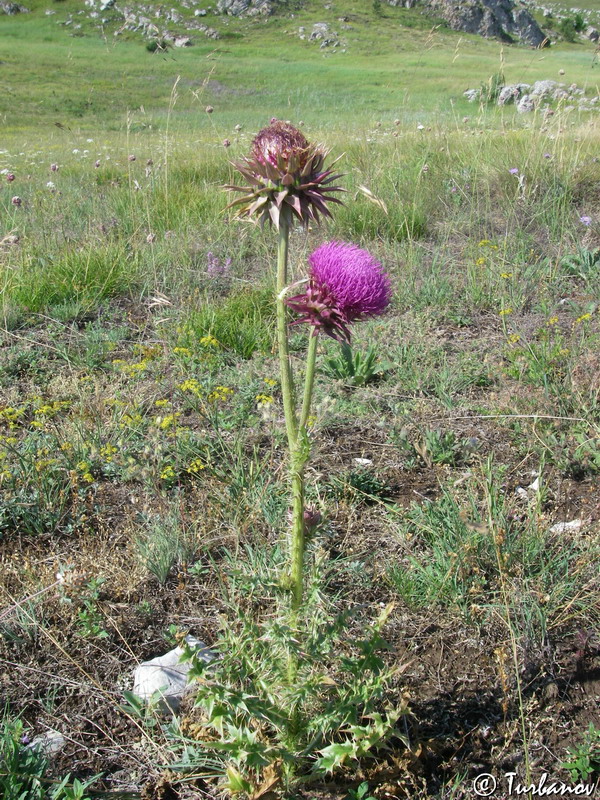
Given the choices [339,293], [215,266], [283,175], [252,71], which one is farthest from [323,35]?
[339,293]

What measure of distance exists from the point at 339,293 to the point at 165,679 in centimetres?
132

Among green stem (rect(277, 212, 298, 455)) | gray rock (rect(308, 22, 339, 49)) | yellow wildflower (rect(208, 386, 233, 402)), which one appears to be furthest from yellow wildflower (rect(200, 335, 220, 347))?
gray rock (rect(308, 22, 339, 49))

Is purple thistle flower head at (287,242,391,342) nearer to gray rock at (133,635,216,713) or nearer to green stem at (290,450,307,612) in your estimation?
green stem at (290,450,307,612)

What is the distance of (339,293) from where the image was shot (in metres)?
1.66

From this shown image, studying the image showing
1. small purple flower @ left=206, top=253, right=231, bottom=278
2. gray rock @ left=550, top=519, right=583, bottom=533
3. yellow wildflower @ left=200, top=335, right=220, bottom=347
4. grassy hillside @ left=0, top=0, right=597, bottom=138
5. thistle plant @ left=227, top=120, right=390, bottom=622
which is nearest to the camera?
thistle plant @ left=227, top=120, right=390, bottom=622

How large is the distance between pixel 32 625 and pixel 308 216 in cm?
166

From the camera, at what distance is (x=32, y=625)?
2.14 meters

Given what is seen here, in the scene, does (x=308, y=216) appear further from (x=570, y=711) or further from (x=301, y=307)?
(x=570, y=711)

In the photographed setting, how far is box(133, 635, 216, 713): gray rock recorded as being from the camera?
1922 mm

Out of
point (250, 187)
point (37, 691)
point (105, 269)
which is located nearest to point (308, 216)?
point (250, 187)

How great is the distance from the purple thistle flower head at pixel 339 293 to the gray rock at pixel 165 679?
1061 mm

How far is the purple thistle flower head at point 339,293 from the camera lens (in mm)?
1653

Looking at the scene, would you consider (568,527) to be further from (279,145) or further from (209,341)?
(209,341)

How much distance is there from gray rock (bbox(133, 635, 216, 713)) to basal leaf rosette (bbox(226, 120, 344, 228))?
1326mm
